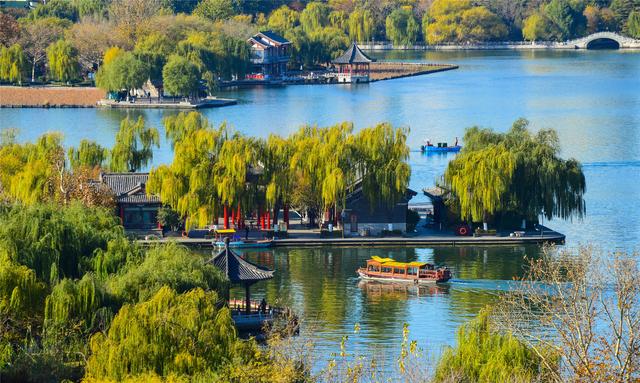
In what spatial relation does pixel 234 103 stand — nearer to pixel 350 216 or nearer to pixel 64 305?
pixel 350 216

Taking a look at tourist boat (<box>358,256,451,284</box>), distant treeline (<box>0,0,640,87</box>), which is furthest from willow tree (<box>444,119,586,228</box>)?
distant treeline (<box>0,0,640,87</box>)

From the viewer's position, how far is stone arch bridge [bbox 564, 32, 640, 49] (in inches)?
4363

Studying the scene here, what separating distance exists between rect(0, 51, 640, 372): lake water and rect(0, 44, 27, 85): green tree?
5.15 m

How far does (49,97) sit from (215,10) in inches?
1227

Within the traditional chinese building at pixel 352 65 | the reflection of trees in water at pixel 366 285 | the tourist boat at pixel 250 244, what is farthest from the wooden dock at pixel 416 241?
the traditional chinese building at pixel 352 65

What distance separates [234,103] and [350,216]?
1402 inches

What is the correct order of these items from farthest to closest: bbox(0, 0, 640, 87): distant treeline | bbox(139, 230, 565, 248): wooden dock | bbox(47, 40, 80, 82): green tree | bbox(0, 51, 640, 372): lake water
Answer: bbox(0, 0, 640, 87): distant treeline → bbox(47, 40, 80, 82): green tree → bbox(139, 230, 565, 248): wooden dock → bbox(0, 51, 640, 372): lake water

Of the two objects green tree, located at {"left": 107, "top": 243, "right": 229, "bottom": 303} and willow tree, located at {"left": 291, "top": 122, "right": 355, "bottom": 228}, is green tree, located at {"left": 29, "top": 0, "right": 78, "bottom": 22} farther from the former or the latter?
green tree, located at {"left": 107, "top": 243, "right": 229, "bottom": 303}

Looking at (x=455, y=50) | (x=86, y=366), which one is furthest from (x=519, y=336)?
(x=455, y=50)

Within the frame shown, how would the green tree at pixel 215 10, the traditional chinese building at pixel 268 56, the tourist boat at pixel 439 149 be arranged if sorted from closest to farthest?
the tourist boat at pixel 439 149, the traditional chinese building at pixel 268 56, the green tree at pixel 215 10

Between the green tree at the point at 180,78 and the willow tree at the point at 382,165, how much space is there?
112ft

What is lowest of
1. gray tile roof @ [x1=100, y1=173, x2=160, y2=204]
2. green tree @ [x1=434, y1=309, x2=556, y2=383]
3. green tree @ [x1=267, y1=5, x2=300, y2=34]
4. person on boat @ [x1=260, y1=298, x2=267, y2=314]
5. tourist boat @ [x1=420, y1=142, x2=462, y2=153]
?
person on boat @ [x1=260, y1=298, x2=267, y2=314]

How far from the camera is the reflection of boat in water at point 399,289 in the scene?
30350 millimetres

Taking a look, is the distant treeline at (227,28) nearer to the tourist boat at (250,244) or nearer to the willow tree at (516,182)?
the willow tree at (516,182)
